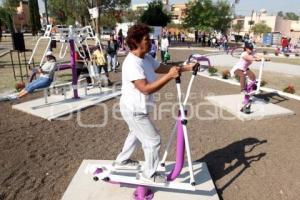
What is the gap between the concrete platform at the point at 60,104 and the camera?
6.86 metres

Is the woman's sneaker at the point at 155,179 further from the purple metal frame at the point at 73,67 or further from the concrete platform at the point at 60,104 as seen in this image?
the purple metal frame at the point at 73,67

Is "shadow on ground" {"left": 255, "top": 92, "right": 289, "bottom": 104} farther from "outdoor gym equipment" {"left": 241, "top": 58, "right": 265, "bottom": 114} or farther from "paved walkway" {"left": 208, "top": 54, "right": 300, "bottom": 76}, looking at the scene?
"paved walkway" {"left": 208, "top": 54, "right": 300, "bottom": 76}

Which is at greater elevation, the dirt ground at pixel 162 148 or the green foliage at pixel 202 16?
the green foliage at pixel 202 16

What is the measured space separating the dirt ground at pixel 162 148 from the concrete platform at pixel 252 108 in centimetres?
17

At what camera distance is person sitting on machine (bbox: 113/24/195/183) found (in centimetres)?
290

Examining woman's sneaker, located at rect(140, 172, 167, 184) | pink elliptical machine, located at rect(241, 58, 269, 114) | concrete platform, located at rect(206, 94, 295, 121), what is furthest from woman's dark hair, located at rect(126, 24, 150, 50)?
pink elliptical machine, located at rect(241, 58, 269, 114)

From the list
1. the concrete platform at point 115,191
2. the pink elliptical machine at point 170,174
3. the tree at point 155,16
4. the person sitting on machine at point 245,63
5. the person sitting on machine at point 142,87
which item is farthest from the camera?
the tree at point 155,16

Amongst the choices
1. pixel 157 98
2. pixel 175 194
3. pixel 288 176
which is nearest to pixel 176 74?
pixel 175 194

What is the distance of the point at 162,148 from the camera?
17.1ft

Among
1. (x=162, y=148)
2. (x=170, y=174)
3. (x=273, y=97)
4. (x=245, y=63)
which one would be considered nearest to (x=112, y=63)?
(x=273, y=97)

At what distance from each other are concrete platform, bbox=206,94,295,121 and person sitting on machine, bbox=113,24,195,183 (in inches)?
158

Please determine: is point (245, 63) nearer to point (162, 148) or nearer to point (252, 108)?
point (252, 108)

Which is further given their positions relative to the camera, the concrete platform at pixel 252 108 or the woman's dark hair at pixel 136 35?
the concrete platform at pixel 252 108

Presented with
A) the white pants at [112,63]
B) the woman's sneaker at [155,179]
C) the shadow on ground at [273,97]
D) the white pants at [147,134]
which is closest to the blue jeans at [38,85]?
the white pants at [147,134]
